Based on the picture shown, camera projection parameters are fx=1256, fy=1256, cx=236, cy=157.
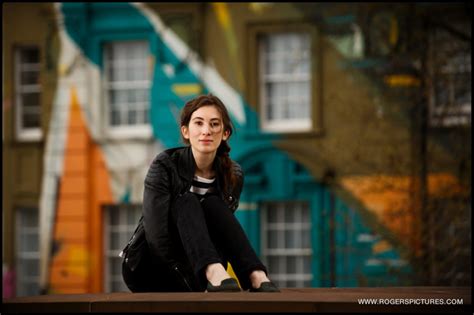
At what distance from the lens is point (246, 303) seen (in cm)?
620

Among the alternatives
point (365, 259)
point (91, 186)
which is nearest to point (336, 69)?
point (365, 259)

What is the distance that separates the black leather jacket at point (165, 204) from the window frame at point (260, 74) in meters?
17.3

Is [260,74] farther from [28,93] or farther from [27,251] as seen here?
[27,251]

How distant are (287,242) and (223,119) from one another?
17.6 m

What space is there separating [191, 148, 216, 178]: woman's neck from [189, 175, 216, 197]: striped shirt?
4cm

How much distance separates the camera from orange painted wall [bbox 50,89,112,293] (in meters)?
26.2

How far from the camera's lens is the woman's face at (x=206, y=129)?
7402mm

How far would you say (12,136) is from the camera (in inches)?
1046

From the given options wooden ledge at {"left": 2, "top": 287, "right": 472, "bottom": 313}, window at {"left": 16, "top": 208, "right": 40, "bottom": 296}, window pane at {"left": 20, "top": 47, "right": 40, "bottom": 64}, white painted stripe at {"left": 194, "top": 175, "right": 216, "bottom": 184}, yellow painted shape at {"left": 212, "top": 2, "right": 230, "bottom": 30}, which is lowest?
window at {"left": 16, "top": 208, "right": 40, "bottom": 296}

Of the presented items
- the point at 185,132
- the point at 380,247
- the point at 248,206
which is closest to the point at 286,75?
the point at 248,206

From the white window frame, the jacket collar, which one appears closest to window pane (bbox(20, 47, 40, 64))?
the white window frame

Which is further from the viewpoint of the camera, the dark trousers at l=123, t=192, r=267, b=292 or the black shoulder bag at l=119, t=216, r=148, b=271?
the black shoulder bag at l=119, t=216, r=148, b=271

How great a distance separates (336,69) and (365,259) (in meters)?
3.75

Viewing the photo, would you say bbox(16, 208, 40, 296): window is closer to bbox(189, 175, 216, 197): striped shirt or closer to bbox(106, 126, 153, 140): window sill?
bbox(106, 126, 153, 140): window sill
